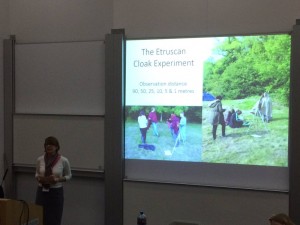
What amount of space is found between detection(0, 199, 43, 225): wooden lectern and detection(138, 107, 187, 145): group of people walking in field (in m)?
2.29

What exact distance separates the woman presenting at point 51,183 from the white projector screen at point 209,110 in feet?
3.42

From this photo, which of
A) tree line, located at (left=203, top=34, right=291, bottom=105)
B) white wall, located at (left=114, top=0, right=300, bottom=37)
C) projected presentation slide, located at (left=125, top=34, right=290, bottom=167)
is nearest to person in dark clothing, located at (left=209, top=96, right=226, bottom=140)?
projected presentation slide, located at (left=125, top=34, right=290, bottom=167)

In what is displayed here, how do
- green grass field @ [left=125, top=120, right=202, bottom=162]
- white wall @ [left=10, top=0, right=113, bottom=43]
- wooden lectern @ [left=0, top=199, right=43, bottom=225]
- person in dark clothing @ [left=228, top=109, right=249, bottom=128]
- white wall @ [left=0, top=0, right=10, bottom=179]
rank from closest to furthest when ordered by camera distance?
1. wooden lectern @ [left=0, top=199, right=43, bottom=225]
2. person in dark clothing @ [left=228, top=109, right=249, bottom=128]
3. green grass field @ [left=125, top=120, right=202, bottom=162]
4. white wall @ [left=10, top=0, right=113, bottom=43]
5. white wall @ [left=0, top=0, right=10, bottom=179]

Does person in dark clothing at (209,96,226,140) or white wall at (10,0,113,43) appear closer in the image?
person in dark clothing at (209,96,226,140)

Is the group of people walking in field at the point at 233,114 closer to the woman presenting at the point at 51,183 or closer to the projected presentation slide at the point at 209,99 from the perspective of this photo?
the projected presentation slide at the point at 209,99

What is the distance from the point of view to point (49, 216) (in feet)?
15.1

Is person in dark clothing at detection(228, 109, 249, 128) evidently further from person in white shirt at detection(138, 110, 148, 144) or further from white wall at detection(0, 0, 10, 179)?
white wall at detection(0, 0, 10, 179)

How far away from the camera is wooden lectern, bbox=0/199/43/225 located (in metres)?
2.87

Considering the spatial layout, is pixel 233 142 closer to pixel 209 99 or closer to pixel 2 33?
pixel 209 99

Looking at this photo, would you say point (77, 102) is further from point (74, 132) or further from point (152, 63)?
point (152, 63)

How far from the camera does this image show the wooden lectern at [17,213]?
9.43 feet

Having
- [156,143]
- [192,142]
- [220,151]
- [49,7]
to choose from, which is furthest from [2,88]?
[220,151]

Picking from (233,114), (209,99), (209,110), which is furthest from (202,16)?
(233,114)

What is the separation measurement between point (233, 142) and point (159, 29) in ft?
5.58
